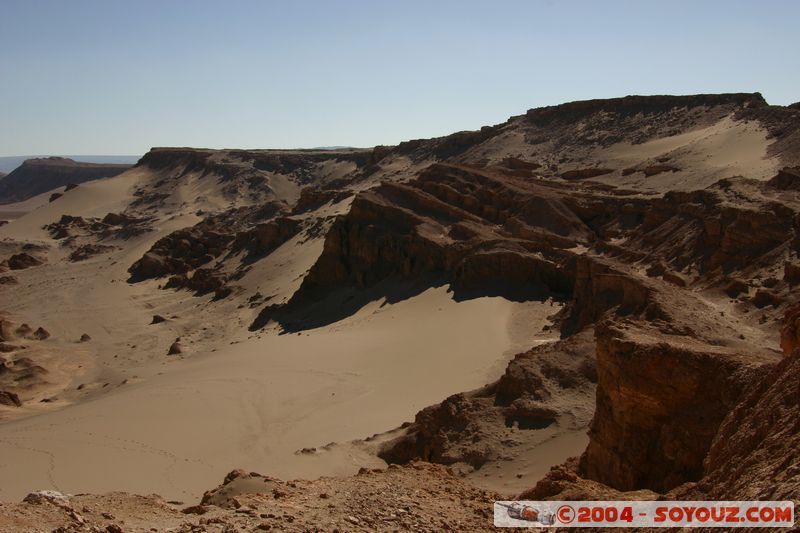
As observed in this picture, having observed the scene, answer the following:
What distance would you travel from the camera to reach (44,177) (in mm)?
87688

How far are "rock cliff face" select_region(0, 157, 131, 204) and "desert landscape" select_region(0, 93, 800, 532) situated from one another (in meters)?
54.0

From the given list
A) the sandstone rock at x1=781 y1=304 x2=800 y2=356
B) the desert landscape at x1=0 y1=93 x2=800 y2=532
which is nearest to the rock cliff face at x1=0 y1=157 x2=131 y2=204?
→ the desert landscape at x1=0 y1=93 x2=800 y2=532

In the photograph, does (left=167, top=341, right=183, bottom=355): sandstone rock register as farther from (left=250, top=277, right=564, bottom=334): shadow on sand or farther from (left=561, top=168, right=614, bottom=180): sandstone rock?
(left=561, top=168, right=614, bottom=180): sandstone rock

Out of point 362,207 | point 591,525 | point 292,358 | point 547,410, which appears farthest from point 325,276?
point 591,525

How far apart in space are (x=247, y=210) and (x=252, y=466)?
3239 centimetres

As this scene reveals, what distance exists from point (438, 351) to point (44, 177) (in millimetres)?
85514

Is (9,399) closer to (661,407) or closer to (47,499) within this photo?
(47,499)

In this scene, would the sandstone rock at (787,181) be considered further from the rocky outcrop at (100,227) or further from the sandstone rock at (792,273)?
the rocky outcrop at (100,227)

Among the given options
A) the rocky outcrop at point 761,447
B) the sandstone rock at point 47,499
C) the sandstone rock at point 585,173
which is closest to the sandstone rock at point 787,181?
the sandstone rock at point 585,173

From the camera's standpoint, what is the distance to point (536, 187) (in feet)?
81.0

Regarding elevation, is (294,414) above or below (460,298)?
below

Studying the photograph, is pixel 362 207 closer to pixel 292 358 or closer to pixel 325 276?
pixel 325 276

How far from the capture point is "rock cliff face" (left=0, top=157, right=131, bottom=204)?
84.6 meters

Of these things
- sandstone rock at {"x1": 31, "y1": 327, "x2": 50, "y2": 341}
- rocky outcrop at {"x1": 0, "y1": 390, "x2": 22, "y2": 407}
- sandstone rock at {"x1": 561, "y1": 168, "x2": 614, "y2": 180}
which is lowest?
rocky outcrop at {"x1": 0, "y1": 390, "x2": 22, "y2": 407}
